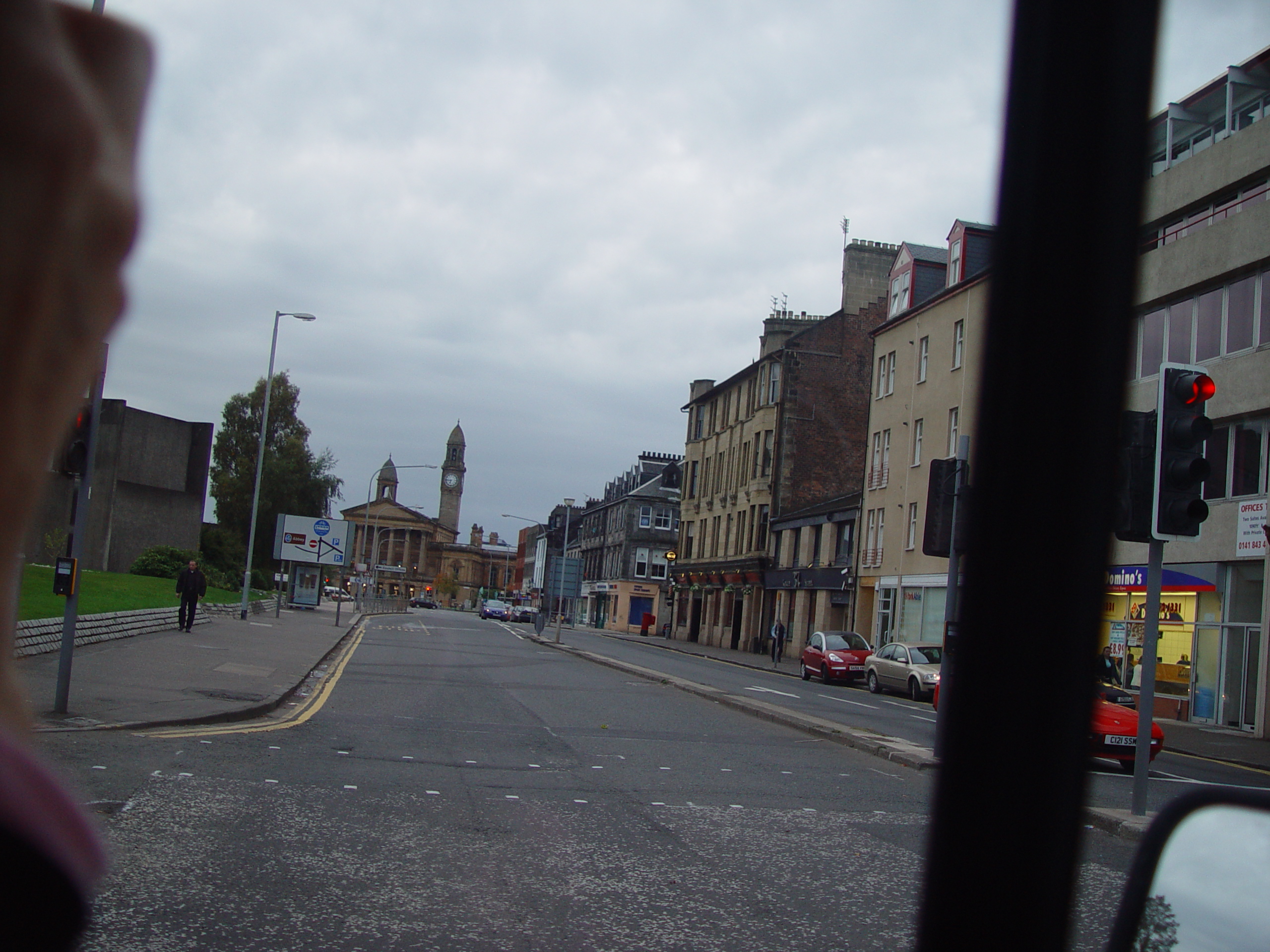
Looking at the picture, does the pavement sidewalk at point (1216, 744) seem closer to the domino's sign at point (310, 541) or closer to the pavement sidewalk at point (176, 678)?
the pavement sidewalk at point (176, 678)

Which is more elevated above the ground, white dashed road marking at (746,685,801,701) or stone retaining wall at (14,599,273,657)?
stone retaining wall at (14,599,273,657)

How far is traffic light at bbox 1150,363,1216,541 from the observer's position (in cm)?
841

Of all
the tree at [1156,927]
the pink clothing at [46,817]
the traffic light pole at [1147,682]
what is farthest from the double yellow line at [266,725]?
the pink clothing at [46,817]

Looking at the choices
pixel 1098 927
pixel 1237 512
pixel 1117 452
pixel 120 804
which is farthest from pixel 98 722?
pixel 1237 512

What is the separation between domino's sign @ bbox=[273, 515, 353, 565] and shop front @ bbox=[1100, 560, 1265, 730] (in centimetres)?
3581

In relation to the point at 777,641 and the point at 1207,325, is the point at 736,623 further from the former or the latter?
the point at 1207,325

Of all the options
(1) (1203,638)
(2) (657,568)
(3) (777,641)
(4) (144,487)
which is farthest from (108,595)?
(2) (657,568)

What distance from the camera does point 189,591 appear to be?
25688 mm

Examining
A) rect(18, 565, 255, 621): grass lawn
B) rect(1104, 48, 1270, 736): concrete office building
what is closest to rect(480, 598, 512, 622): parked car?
rect(18, 565, 255, 621): grass lawn

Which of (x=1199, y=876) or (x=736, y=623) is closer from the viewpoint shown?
(x=1199, y=876)

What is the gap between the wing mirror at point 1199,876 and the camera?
1.84 m

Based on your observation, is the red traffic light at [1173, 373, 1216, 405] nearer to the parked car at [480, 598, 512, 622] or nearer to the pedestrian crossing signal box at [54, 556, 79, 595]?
the pedestrian crossing signal box at [54, 556, 79, 595]

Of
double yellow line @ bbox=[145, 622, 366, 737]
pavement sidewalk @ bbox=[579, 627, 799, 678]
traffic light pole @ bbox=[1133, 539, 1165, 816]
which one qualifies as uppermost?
traffic light pole @ bbox=[1133, 539, 1165, 816]

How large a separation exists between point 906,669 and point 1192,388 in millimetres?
19897
